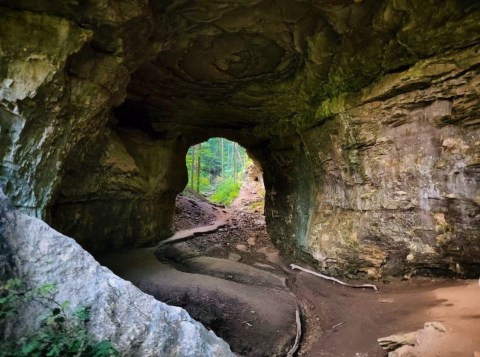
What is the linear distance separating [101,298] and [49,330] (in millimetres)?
581

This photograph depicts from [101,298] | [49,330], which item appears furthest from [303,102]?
[49,330]

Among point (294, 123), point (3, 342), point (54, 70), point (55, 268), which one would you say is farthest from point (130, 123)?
point (3, 342)

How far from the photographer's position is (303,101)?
9555 millimetres

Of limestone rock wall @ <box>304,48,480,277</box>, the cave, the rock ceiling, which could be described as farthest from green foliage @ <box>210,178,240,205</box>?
limestone rock wall @ <box>304,48,480,277</box>

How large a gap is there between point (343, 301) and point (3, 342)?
6.66 m

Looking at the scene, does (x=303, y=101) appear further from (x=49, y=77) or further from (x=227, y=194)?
(x=227, y=194)

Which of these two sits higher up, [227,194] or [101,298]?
[227,194]

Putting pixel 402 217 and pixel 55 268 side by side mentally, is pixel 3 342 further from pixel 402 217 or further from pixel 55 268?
pixel 402 217

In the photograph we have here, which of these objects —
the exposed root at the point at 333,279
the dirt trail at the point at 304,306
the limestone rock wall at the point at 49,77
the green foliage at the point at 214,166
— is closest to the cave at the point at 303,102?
the limestone rock wall at the point at 49,77

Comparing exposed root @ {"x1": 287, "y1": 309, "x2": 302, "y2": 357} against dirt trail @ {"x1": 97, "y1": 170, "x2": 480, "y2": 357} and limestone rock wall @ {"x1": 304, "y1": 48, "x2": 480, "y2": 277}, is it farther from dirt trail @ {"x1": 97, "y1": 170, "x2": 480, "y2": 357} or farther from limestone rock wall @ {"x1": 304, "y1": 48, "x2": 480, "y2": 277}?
limestone rock wall @ {"x1": 304, "y1": 48, "x2": 480, "y2": 277}

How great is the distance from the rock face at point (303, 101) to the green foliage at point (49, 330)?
8.61 feet

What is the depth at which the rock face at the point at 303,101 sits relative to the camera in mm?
5305

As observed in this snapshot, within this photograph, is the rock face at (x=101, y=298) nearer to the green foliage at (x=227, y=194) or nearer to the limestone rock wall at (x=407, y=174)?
the limestone rock wall at (x=407, y=174)

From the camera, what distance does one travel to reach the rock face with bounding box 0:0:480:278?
5.30 meters
